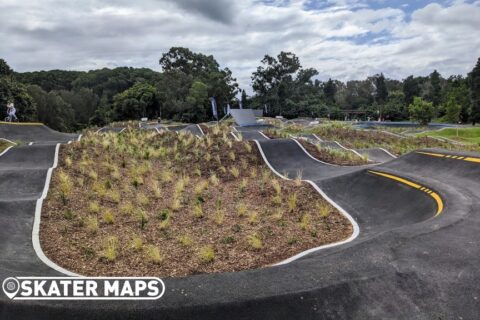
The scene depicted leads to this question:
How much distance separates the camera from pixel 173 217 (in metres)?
11.1

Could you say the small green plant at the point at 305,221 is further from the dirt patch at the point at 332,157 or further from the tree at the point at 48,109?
the tree at the point at 48,109

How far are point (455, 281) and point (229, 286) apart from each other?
9.73 feet

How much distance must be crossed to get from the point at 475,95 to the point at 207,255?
2593 inches

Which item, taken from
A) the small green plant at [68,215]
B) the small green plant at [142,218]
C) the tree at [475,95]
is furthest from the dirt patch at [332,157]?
the tree at [475,95]

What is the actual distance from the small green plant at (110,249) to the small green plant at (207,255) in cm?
189

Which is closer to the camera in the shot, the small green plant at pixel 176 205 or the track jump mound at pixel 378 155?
the small green plant at pixel 176 205

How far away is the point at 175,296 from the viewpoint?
4.44 meters

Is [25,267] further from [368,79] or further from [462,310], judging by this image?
[368,79]

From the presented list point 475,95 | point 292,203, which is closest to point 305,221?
point 292,203

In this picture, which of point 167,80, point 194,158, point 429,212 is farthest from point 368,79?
point 429,212

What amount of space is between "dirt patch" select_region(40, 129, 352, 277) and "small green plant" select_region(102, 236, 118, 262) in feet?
0.07

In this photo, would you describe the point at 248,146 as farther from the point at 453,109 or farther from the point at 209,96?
the point at 209,96

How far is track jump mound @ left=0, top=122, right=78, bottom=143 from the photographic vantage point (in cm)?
2639

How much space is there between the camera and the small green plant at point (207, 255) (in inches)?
311
